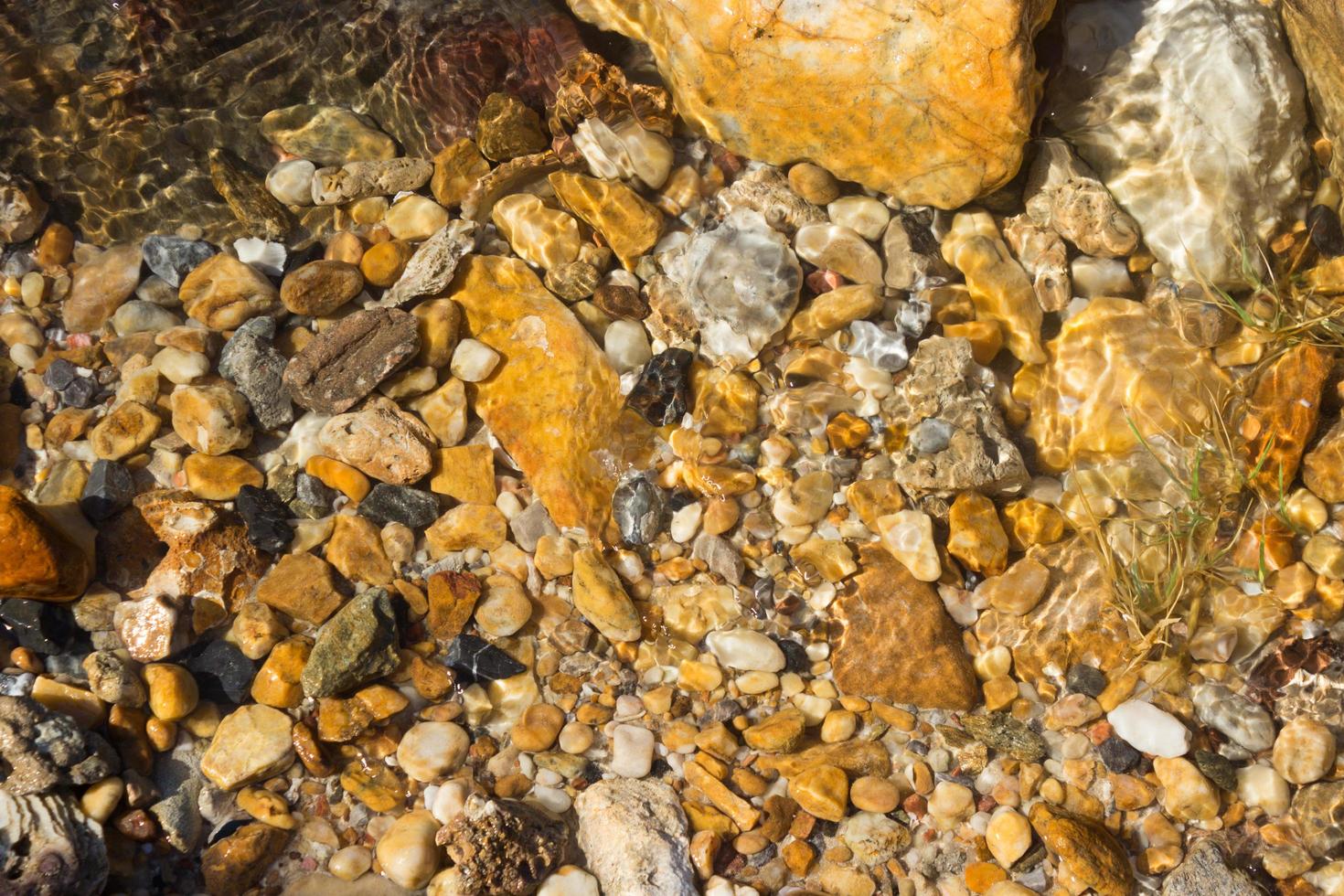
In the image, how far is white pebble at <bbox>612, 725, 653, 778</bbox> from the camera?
11.8 ft

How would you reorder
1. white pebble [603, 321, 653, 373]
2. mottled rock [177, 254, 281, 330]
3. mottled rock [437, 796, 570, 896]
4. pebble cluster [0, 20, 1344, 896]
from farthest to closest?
mottled rock [177, 254, 281, 330] < white pebble [603, 321, 653, 373] < pebble cluster [0, 20, 1344, 896] < mottled rock [437, 796, 570, 896]

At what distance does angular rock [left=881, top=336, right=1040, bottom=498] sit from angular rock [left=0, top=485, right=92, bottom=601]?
3.55 metres

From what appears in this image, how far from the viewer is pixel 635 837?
3.39 m

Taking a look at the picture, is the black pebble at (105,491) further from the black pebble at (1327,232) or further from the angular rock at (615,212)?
the black pebble at (1327,232)

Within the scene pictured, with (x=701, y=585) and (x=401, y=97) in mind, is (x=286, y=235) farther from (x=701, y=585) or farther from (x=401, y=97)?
(x=701, y=585)

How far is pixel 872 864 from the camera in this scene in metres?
3.43

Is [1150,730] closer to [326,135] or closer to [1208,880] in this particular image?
[1208,880]

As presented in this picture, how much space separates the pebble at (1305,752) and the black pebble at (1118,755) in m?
0.53

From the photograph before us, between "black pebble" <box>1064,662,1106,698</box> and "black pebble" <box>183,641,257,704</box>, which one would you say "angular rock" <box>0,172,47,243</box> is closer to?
"black pebble" <box>183,641,257,704</box>

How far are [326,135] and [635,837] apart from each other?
3949 mm

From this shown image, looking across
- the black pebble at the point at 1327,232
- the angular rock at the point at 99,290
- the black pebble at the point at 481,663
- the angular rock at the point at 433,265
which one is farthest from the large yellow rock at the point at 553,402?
the black pebble at the point at 1327,232

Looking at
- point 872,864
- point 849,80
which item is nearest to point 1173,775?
point 872,864

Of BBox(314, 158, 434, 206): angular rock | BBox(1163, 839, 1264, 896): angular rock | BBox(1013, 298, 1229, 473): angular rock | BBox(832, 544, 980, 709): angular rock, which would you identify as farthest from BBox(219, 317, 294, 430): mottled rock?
BBox(1163, 839, 1264, 896): angular rock

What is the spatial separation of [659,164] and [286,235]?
2010 millimetres
